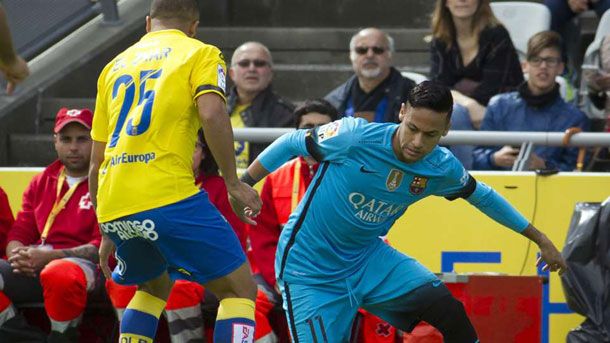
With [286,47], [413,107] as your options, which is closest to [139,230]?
[413,107]

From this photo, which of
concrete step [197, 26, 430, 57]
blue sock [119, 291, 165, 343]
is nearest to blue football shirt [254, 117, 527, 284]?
blue sock [119, 291, 165, 343]

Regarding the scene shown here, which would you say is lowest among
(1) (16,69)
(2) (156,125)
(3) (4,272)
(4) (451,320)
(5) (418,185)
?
(3) (4,272)

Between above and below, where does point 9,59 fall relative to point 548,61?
above

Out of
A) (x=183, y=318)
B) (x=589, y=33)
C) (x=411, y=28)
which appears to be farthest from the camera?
(x=411, y=28)

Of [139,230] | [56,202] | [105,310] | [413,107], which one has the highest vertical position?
[413,107]

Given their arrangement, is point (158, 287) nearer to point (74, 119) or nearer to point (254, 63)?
point (74, 119)

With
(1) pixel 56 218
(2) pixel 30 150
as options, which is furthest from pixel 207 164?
(2) pixel 30 150

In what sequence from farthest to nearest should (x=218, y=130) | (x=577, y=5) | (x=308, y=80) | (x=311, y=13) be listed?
(x=311, y=13) → (x=308, y=80) → (x=577, y=5) → (x=218, y=130)

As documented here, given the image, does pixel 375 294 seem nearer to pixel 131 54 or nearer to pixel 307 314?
pixel 307 314

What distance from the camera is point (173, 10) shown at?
7105 mm

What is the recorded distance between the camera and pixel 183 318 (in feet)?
27.3

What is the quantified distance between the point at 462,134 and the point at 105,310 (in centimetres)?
245

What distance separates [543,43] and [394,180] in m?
3.09

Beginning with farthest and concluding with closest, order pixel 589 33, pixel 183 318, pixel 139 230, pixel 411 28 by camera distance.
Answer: pixel 411 28 < pixel 589 33 < pixel 183 318 < pixel 139 230
